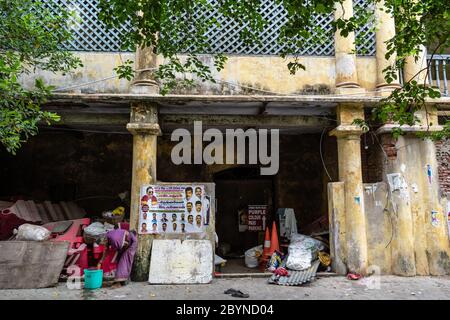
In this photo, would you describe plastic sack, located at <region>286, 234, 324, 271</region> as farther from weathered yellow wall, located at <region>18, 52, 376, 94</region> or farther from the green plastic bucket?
the green plastic bucket

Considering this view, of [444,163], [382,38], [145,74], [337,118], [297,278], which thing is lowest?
[297,278]

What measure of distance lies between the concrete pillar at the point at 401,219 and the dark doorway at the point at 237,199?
14.0 feet

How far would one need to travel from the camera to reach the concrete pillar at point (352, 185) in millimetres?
7727

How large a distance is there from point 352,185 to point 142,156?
4.73 m

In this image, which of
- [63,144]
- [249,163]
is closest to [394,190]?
[249,163]

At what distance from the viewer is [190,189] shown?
7.99 metres

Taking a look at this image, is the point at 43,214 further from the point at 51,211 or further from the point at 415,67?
the point at 415,67

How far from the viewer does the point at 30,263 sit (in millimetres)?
7074

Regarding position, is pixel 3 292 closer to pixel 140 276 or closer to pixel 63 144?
pixel 140 276

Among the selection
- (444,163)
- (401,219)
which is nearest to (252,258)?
(401,219)

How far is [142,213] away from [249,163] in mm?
4363

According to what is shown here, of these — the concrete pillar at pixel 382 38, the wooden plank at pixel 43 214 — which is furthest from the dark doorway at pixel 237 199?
the wooden plank at pixel 43 214

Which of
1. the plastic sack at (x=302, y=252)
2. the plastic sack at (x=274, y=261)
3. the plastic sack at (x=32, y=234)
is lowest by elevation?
the plastic sack at (x=274, y=261)

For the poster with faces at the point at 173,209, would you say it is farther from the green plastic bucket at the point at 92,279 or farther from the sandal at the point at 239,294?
the sandal at the point at 239,294
